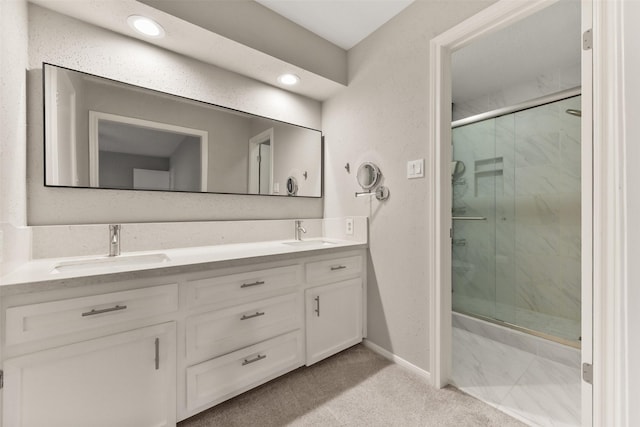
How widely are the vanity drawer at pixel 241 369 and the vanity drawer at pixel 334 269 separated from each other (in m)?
0.36

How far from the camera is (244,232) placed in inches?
76.8

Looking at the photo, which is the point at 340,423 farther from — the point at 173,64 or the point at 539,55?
the point at 539,55

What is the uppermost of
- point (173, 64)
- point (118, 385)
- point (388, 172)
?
point (173, 64)

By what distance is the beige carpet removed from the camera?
1.29m

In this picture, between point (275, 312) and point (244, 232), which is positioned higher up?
point (244, 232)

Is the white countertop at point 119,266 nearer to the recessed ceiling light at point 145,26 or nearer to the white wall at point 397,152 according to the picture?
the white wall at point 397,152

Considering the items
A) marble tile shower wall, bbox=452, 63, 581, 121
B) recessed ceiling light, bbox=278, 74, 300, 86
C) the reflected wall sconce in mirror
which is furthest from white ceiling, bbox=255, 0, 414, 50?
marble tile shower wall, bbox=452, 63, 581, 121

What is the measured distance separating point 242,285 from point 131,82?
1381mm

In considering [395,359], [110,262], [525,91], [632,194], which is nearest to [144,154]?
[110,262]

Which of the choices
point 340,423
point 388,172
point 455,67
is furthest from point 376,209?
point 455,67

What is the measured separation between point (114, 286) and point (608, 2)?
226cm

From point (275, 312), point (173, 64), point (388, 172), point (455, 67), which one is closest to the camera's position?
point (275, 312)

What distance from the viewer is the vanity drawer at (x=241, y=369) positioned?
1.26 metres

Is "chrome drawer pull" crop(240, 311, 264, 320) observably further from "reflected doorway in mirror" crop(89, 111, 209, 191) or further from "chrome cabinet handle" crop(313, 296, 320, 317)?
"reflected doorway in mirror" crop(89, 111, 209, 191)
